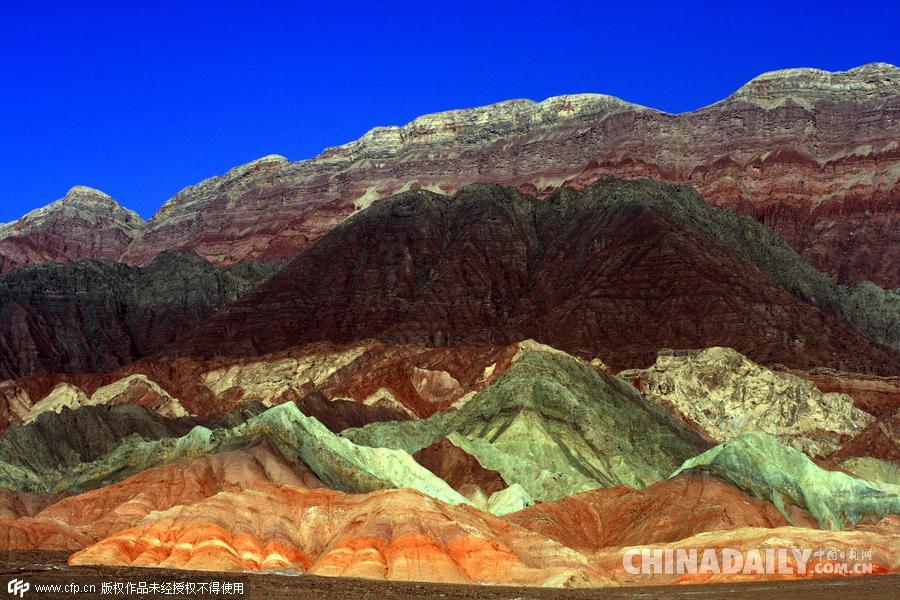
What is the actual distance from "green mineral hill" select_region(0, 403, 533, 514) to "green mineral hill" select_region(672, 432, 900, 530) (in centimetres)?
1703

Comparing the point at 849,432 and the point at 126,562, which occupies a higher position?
the point at 849,432

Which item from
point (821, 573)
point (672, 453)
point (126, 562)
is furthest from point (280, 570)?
point (672, 453)

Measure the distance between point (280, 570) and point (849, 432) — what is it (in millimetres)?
104232

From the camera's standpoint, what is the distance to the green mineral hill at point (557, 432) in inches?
5246

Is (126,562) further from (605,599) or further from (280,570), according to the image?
(605,599)

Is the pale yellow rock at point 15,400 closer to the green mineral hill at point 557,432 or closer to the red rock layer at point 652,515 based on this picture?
the green mineral hill at point 557,432

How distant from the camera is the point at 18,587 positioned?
6044cm

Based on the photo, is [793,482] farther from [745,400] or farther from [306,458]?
[745,400]

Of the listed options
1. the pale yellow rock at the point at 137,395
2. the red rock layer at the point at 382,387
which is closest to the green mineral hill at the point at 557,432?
the red rock layer at the point at 382,387

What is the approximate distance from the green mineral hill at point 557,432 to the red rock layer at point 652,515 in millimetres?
15578

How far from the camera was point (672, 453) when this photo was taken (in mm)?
146500

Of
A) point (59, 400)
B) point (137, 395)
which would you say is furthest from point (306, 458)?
point (59, 400)

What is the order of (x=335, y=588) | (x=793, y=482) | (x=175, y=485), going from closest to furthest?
Answer: (x=335, y=588) < (x=175, y=485) < (x=793, y=482)

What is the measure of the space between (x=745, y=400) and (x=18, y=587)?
125 metres
